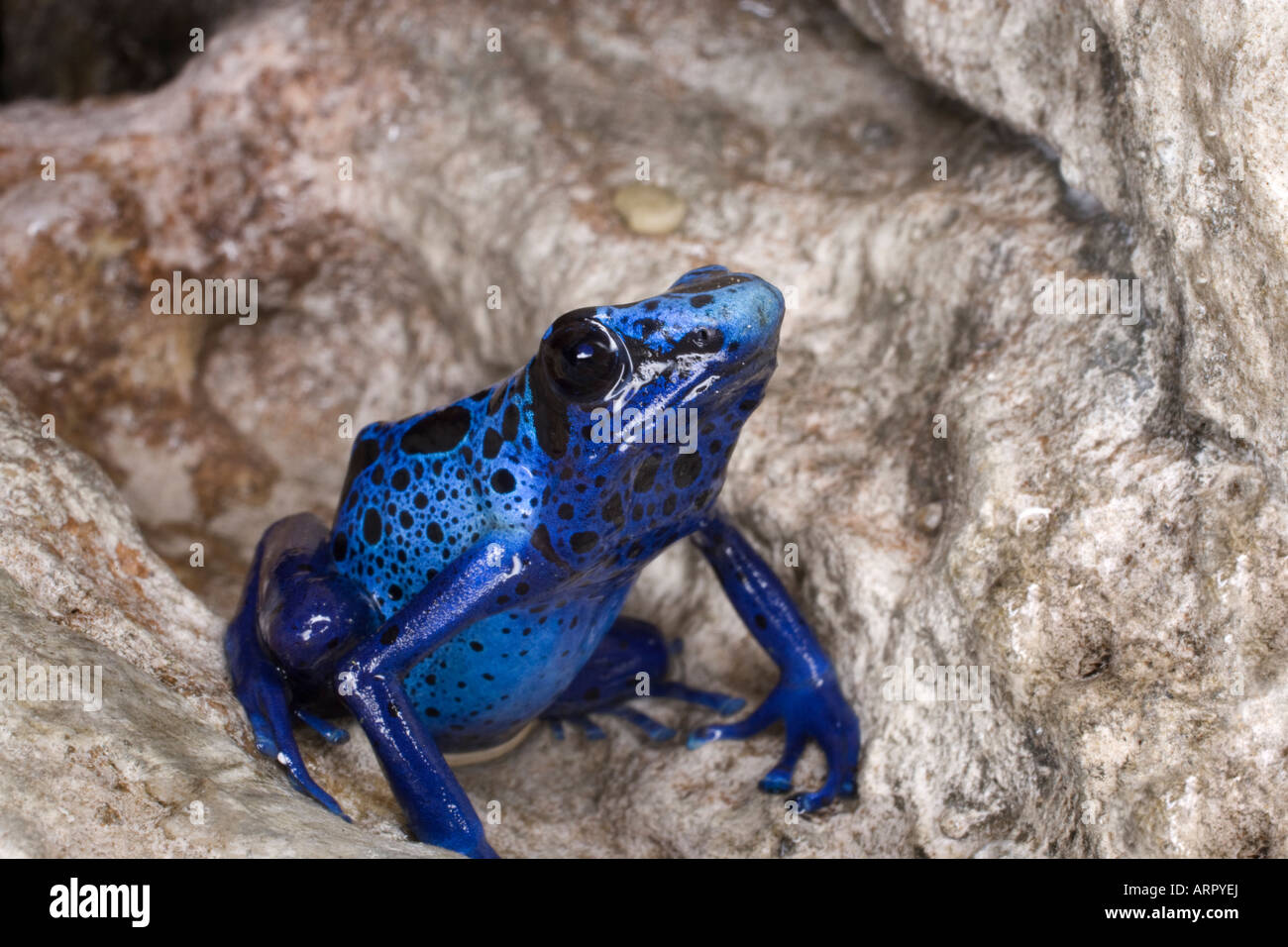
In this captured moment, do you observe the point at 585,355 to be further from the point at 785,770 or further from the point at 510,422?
the point at 785,770

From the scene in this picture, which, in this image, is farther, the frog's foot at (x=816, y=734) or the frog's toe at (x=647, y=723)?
the frog's toe at (x=647, y=723)

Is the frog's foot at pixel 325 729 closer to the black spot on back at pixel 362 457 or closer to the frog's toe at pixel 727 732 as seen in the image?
the black spot on back at pixel 362 457

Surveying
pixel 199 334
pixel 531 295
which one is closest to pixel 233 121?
pixel 199 334

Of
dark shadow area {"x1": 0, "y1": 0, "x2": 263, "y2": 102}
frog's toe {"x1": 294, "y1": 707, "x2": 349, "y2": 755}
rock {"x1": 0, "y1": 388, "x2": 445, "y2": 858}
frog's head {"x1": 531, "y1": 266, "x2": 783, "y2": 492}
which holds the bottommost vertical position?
frog's toe {"x1": 294, "y1": 707, "x2": 349, "y2": 755}

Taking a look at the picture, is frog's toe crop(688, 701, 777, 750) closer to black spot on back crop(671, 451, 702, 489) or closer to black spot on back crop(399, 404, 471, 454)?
black spot on back crop(671, 451, 702, 489)

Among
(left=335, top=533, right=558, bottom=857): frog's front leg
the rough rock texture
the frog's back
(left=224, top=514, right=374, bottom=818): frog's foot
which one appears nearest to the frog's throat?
the rough rock texture

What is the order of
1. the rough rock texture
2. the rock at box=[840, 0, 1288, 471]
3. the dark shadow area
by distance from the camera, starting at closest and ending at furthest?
1. the rock at box=[840, 0, 1288, 471]
2. the rough rock texture
3. the dark shadow area

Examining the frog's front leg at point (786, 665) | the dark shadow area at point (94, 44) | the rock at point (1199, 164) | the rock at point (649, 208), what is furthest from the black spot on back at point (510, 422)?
the dark shadow area at point (94, 44)

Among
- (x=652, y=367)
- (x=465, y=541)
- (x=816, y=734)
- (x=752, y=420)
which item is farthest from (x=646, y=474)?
(x=752, y=420)
